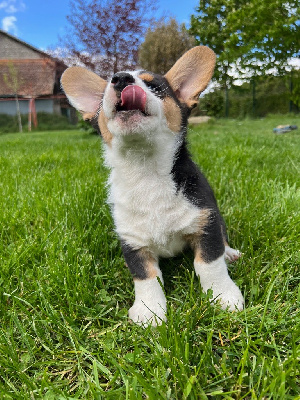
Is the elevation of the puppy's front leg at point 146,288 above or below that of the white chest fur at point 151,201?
below

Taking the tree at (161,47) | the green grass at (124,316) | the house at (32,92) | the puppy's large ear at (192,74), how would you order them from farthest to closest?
1. the house at (32,92)
2. the tree at (161,47)
3. the puppy's large ear at (192,74)
4. the green grass at (124,316)

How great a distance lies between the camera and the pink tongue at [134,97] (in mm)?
1443

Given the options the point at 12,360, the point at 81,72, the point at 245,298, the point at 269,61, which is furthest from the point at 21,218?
the point at 269,61

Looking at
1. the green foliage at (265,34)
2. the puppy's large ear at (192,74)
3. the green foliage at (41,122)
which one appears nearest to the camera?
the puppy's large ear at (192,74)

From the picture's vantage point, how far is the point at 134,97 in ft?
4.73

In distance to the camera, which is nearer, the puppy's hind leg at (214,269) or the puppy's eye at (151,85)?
the puppy's hind leg at (214,269)

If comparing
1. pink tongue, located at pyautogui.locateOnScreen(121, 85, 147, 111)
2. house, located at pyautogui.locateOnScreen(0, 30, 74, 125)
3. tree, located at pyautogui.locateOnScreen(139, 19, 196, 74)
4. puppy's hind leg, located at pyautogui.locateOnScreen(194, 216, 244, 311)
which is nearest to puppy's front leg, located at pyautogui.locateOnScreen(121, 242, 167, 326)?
puppy's hind leg, located at pyautogui.locateOnScreen(194, 216, 244, 311)

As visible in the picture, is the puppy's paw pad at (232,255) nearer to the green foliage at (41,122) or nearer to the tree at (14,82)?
the tree at (14,82)

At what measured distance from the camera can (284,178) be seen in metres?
3.12

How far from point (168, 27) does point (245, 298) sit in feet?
47.2

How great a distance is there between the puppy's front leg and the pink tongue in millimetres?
641

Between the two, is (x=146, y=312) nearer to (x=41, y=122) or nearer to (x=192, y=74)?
(x=192, y=74)

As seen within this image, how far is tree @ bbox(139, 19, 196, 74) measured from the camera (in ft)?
43.1

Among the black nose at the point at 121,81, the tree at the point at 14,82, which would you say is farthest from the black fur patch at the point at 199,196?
the tree at the point at 14,82
